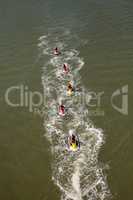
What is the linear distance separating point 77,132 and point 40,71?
40.7 feet

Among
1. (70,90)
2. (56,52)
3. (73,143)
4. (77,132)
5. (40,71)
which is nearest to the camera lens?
(73,143)

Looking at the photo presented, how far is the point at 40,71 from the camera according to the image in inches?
1507

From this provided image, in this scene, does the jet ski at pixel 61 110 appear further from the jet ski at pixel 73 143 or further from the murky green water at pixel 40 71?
the jet ski at pixel 73 143

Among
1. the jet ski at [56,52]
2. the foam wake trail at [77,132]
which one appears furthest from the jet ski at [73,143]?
the jet ski at [56,52]

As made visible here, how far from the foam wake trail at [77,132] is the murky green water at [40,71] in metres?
0.62

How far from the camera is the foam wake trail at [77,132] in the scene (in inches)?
906

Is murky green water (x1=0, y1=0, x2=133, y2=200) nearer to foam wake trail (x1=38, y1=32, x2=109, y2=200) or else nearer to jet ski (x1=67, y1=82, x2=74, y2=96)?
foam wake trail (x1=38, y1=32, x2=109, y2=200)

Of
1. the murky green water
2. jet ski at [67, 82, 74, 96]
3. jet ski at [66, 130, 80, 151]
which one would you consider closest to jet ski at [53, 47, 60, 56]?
the murky green water

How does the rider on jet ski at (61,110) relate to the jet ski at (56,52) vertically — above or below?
below

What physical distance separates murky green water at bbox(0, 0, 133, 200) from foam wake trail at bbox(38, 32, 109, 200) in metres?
0.62

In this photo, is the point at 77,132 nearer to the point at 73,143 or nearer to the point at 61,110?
the point at 73,143

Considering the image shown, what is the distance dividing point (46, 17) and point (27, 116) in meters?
27.5

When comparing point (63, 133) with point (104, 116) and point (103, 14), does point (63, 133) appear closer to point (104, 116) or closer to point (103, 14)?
point (104, 116)

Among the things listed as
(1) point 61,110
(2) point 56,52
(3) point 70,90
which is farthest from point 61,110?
(2) point 56,52
